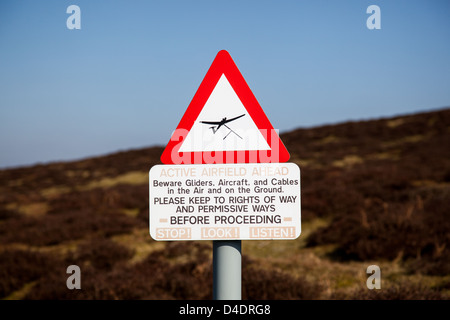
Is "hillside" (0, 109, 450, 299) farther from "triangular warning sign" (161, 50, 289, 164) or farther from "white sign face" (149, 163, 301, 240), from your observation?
"triangular warning sign" (161, 50, 289, 164)

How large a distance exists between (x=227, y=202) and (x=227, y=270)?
0.34 metres

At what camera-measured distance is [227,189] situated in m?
1.89

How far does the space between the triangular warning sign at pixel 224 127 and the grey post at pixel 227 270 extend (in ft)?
1.46

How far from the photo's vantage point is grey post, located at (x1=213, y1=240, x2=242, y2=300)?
71.4 inches

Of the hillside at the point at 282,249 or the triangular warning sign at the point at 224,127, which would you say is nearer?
the triangular warning sign at the point at 224,127

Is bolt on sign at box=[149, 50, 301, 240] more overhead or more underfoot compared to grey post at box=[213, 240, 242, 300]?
more overhead

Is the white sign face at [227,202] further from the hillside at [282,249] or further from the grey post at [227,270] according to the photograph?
the hillside at [282,249]

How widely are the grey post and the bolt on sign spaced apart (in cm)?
6

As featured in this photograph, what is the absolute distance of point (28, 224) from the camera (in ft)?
31.1

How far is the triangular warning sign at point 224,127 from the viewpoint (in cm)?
196

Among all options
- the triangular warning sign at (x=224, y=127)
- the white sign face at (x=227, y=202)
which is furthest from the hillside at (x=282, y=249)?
the triangular warning sign at (x=224, y=127)

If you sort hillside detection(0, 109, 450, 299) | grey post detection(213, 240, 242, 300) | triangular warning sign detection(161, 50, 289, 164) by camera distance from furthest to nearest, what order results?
hillside detection(0, 109, 450, 299) → triangular warning sign detection(161, 50, 289, 164) → grey post detection(213, 240, 242, 300)

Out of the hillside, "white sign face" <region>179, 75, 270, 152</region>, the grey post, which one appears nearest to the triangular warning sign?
"white sign face" <region>179, 75, 270, 152</region>
